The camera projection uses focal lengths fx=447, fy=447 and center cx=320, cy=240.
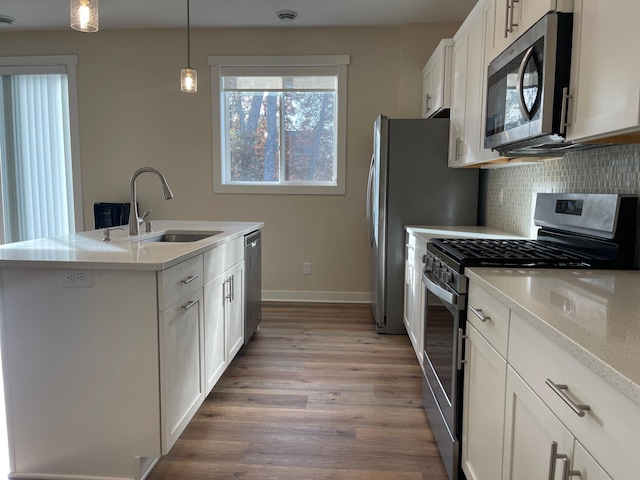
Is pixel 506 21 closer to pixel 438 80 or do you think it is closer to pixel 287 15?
pixel 438 80

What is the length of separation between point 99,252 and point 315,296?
2.93 meters

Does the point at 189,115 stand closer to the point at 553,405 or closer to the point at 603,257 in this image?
the point at 603,257

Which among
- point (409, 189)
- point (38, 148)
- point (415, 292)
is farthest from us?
point (38, 148)

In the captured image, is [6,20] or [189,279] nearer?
[189,279]

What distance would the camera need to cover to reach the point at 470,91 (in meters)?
2.81

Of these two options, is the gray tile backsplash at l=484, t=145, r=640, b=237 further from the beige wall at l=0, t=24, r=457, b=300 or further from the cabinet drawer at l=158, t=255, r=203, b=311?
the cabinet drawer at l=158, t=255, r=203, b=311

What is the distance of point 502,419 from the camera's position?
1296 mm

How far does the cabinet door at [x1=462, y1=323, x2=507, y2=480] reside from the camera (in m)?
1.33

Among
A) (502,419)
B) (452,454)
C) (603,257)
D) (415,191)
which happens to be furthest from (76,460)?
(415,191)

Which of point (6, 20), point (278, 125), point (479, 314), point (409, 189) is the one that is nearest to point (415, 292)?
point (409, 189)

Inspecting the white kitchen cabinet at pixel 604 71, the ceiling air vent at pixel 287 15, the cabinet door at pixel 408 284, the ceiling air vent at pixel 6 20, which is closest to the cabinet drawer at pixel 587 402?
the white kitchen cabinet at pixel 604 71

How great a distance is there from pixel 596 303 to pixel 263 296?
380 centimetres

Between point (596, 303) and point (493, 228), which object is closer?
point (596, 303)

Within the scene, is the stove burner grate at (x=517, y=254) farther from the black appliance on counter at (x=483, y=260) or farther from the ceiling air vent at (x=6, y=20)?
the ceiling air vent at (x=6, y=20)
